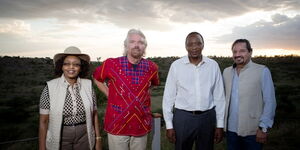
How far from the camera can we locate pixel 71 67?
110 inches

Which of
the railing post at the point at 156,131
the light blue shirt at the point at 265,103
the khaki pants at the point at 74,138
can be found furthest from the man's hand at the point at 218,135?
the khaki pants at the point at 74,138

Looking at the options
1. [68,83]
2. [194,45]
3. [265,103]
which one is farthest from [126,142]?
[265,103]

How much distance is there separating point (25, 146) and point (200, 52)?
8291 mm

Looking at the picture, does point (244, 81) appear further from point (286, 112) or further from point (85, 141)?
point (286, 112)

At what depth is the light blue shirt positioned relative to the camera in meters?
3.20

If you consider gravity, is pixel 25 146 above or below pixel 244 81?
below

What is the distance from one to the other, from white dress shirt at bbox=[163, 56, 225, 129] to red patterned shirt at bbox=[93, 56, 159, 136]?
337 mm

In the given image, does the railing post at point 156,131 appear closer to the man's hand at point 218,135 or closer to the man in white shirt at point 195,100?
the man in white shirt at point 195,100

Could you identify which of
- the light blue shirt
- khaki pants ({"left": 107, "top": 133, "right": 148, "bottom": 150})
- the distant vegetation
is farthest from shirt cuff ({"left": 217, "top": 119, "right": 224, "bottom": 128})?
the distant vegetation

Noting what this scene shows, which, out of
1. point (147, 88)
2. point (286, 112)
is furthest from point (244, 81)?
point (286, 112)

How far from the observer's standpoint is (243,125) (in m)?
3.28

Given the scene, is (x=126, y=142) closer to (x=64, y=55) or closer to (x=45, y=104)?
(x=45, y=104)

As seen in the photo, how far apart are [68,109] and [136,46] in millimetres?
1027

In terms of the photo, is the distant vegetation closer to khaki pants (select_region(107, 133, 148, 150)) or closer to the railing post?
the railing post
